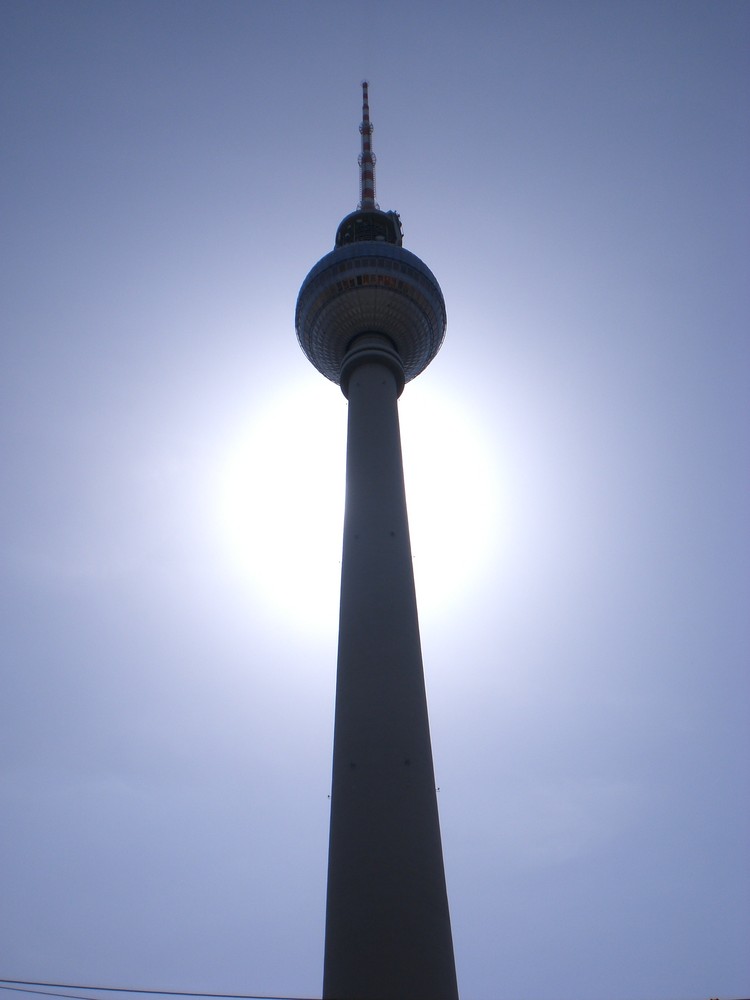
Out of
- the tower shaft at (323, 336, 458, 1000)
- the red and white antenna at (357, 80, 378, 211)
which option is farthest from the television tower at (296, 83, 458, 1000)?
the red and white antenna at (357, 80, 378, 211)

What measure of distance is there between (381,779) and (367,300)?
2936 cm

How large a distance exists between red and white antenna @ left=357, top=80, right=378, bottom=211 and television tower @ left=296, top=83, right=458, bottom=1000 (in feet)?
39.9

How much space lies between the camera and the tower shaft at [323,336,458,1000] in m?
21.3

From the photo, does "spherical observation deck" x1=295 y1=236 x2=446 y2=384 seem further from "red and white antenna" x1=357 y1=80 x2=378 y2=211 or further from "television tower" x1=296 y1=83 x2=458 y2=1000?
"red and white antenna" x1=357 y1=80 x2=378 y2=211

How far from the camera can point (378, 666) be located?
28062mm

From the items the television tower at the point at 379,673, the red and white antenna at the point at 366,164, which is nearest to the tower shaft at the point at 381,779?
the television tower at the point at 379,673

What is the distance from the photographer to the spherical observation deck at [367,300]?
42.5 m

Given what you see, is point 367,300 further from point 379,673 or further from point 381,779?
point 381,779

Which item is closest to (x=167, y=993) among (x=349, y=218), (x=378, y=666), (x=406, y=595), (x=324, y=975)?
(x=324, y=975)

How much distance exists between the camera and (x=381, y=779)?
2494 cm

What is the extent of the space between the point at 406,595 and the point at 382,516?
4.46m

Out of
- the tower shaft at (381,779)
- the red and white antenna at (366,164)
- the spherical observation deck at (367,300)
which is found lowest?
the tower shaft at (381,779)

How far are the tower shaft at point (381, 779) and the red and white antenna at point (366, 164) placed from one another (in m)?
26.0

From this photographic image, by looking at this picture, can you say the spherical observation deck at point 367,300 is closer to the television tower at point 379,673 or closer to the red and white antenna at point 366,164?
the television tower at point 379,673
